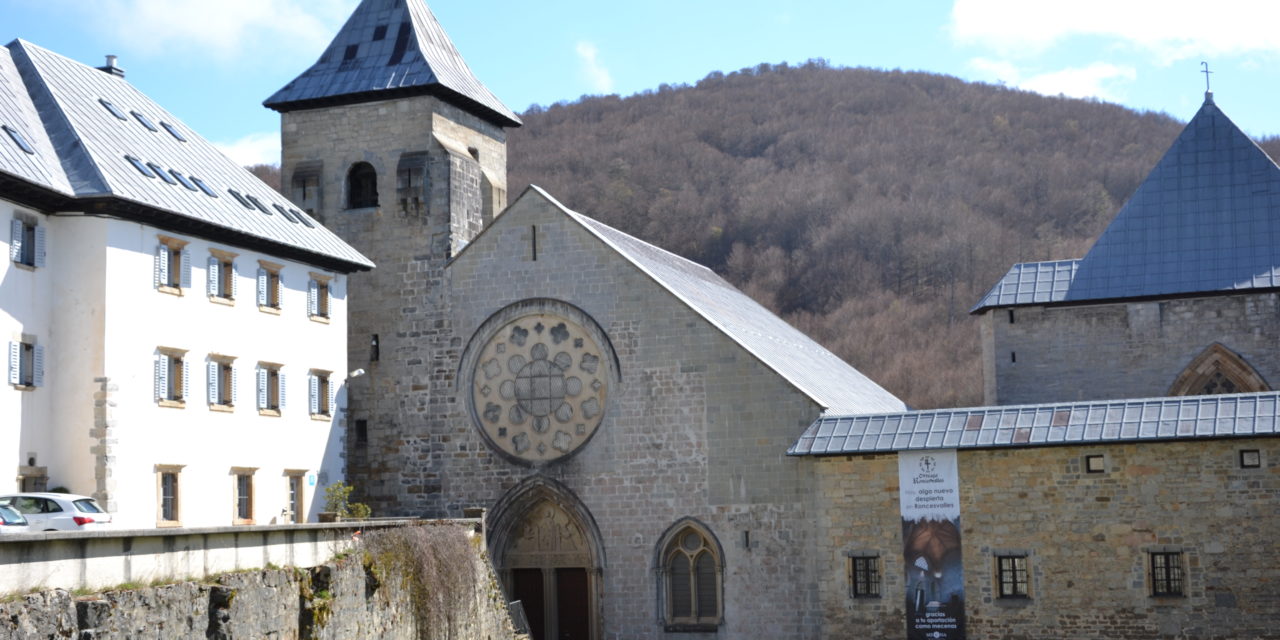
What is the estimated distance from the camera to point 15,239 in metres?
26.8

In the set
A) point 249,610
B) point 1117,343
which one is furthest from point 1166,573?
point 249,610

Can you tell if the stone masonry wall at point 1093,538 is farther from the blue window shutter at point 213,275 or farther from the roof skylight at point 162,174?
the roof skylight at point 162,174

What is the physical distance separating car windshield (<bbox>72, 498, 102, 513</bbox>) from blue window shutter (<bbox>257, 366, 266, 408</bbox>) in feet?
23.1

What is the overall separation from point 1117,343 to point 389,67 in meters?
18.7

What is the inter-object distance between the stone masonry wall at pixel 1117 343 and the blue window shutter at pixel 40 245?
2212cm

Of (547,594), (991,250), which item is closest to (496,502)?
(547,594)

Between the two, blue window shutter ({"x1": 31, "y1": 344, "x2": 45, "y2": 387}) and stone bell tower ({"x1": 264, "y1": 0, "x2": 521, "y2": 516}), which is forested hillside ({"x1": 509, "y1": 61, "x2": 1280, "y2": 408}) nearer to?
stone bell tower ({"x1": 264, "y1": 0, "x2": 521, "y2": 516})

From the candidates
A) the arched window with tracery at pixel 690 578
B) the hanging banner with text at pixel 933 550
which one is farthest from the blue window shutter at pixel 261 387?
the hanging banner with text at pixel 933 550

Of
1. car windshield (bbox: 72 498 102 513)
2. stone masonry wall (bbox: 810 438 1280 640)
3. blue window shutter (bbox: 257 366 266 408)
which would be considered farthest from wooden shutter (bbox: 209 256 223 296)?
stone masonry wall (bbox: 810 438 1280 640)

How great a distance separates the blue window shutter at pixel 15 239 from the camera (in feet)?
87.5

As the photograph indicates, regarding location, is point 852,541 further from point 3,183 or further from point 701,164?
point 701,164

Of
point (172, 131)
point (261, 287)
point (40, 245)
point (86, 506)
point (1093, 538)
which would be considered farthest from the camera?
point (172, 131)

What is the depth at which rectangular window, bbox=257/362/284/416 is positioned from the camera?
106 feet

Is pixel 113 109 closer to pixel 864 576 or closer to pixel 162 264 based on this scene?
pixel 162 264
